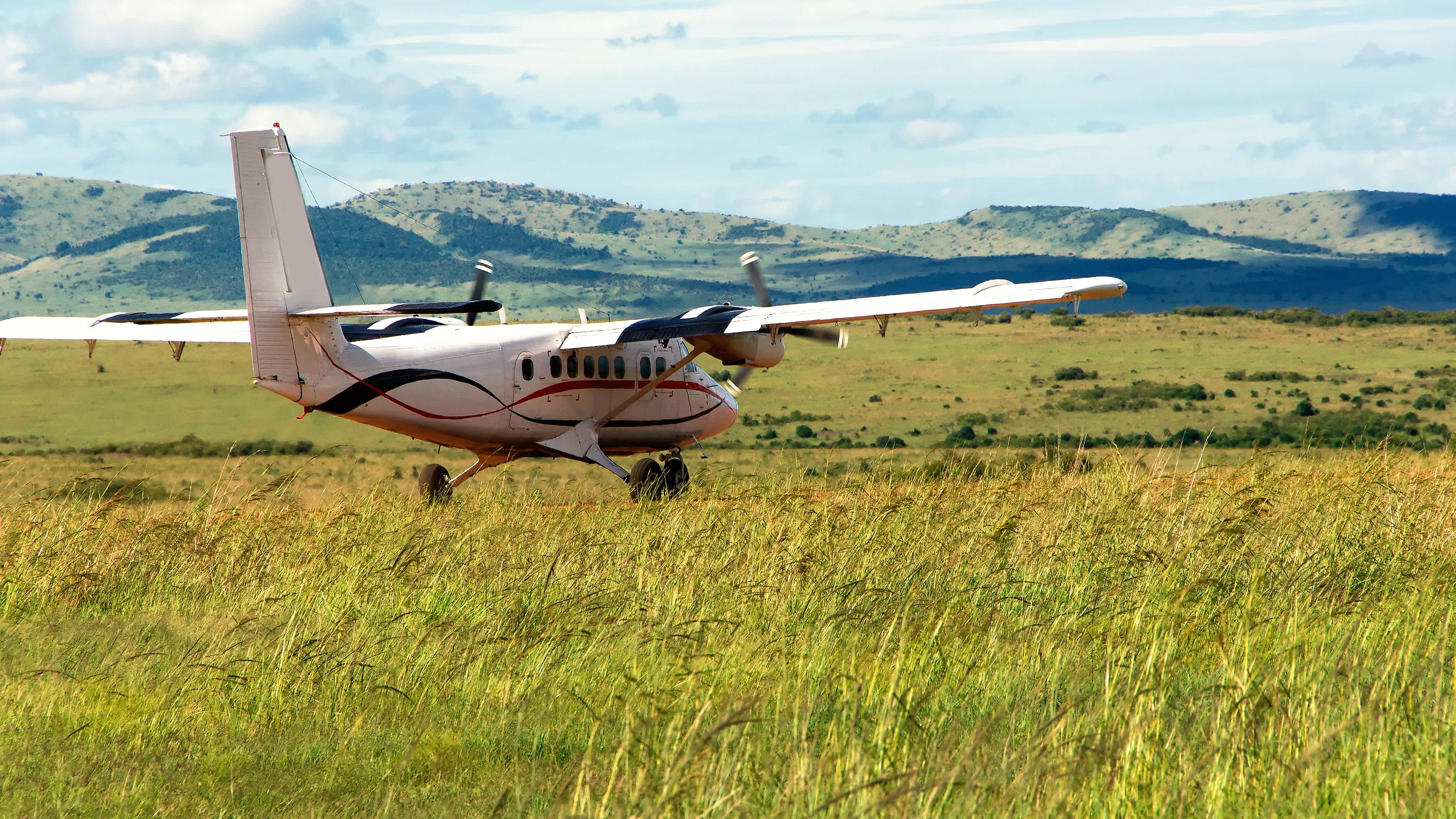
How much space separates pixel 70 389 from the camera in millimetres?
76312

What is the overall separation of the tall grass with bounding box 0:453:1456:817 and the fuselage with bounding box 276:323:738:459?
6.55 metres

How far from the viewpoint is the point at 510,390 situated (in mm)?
21469

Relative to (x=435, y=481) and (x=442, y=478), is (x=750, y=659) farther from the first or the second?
(x=442, y=478)

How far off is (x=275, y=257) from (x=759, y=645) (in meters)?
12.9

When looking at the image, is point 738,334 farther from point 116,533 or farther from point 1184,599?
point 1184,599

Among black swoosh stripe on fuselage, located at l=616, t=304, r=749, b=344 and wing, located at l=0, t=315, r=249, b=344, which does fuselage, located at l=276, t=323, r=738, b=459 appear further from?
wing, located at l=0, t=315, r=249, b=344

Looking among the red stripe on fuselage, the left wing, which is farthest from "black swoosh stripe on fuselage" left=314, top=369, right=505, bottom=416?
the left wing

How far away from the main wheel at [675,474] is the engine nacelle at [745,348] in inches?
80.6

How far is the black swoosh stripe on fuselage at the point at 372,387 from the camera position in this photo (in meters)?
19.3

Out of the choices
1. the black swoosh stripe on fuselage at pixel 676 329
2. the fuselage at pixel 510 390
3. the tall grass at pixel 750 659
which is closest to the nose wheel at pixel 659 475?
the fuselage at pixel 510 390

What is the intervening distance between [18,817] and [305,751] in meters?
1.39

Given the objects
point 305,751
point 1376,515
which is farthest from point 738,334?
point 305,751

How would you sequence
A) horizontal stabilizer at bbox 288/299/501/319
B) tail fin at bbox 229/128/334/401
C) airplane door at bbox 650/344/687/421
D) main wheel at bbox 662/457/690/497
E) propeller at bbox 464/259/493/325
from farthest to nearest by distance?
propeller at bbox 464/259/493/325 < airplane door at bbox 650/344/687/421 < main wheel at bbox 662/457/690/497 < tail fin at bbox 229/128/334/401 < horizontal stabilizer at bbox 288/299/501/319

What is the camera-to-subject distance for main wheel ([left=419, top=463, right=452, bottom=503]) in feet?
70.4
